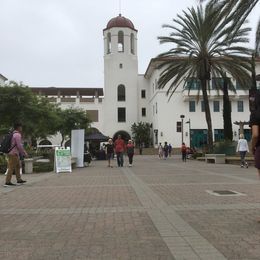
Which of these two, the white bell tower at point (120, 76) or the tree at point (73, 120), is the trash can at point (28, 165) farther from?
the white bell tower at point (120, 76)

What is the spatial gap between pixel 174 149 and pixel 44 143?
80.6 ft

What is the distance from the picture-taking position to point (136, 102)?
274 ft

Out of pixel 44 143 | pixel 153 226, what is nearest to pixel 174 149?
pixel 44 143

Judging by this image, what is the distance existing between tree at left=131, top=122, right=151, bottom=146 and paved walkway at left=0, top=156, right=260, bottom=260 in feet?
211

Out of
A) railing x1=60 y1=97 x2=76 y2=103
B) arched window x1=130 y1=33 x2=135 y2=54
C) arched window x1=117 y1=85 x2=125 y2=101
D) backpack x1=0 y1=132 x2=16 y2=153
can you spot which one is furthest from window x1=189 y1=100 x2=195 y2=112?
backpack x1=0 y1=132 x2=16 y2=153

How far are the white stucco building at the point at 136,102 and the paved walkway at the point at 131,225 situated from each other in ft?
200

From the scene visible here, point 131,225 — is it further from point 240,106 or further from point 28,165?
point 240,106

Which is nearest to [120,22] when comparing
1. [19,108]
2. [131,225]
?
[19,108]

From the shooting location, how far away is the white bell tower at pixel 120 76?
8125 centimetres

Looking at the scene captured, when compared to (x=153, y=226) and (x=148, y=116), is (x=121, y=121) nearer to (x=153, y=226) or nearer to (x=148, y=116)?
(x=148, y=116)

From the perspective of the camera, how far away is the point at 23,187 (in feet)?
51.0

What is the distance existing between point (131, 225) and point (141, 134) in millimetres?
69940

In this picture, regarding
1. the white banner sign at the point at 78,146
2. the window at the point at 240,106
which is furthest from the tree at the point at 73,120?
the white banner sign at the point at 78,146

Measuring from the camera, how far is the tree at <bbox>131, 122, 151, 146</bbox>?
3071 inches
